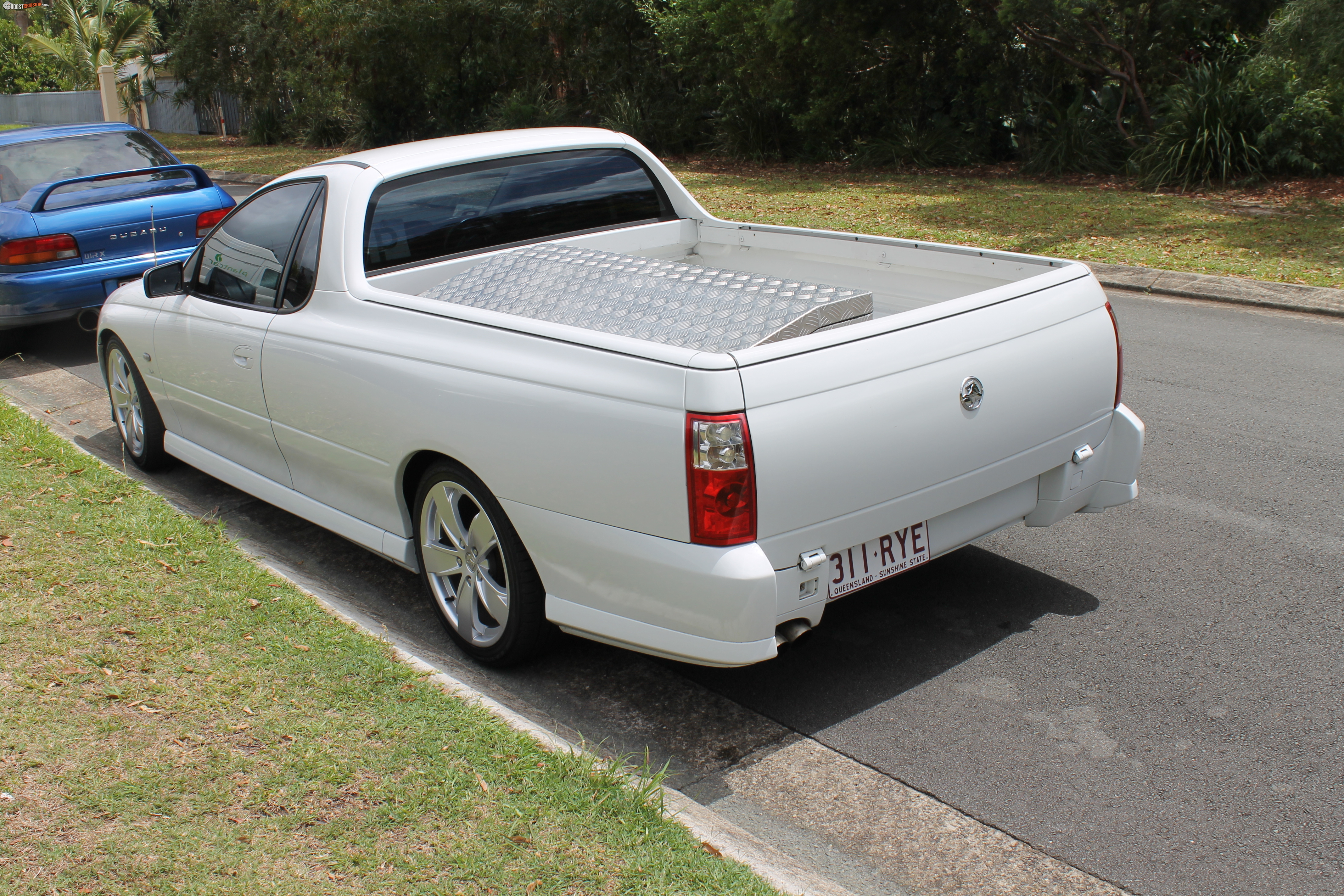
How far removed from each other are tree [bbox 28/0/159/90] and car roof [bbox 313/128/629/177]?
1521 inches

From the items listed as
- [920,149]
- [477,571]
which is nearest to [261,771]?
[477,571]

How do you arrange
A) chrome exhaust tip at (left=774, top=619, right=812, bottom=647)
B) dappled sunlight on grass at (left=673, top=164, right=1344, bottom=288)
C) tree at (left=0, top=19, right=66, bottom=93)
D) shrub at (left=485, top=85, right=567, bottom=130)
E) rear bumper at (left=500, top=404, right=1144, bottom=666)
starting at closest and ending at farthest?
rear bumper at (left=500, top=404, right=1144, bottom=666) → chrome exhaust tip at (left=774, top=619, right=812, bottom=647) → dappled sunlight on grass at (left=673, top=164, right=1344, bottom=288) → shrub at (left=485, top=85, right=567, bottom=130) → tree at (left=0, top=19, right=66, bottom=93)

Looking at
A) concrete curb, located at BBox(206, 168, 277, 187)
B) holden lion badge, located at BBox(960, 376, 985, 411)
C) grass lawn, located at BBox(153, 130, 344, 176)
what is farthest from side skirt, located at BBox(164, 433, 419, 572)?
concrete curb, located at BBox(206, 168, 277, 187)

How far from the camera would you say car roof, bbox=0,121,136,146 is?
991cm

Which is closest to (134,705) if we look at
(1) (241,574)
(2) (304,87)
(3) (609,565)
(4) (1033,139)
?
(1) (241,574)

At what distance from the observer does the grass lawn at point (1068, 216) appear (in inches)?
470

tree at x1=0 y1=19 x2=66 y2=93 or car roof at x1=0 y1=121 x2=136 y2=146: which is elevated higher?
tree at x1=0 y1=19 x2=66 y2=93

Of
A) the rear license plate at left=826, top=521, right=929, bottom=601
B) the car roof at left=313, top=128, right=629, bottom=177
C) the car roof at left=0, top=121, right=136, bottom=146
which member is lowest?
the rear license plate at left=826, top=521, right=929, bottom=601

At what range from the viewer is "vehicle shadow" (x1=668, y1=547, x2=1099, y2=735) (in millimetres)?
4066

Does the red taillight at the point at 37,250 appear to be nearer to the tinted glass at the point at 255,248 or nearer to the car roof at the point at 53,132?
the car roof at the point at 53,132

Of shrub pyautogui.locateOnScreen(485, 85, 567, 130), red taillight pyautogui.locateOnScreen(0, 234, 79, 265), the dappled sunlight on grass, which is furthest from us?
shrub pyautogui.locateOnScreen(485, 85, 567, 130)

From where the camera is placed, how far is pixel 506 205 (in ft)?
17.7

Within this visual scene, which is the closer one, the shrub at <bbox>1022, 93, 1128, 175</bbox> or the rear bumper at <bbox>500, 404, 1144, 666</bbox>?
the rear bumper at <bbox>500, 404, 1144, 666</bbox>

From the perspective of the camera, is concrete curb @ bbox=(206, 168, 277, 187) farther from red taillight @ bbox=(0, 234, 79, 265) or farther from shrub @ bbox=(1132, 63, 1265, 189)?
shrub @ bbox=(1132, 63, 1265, 189)
